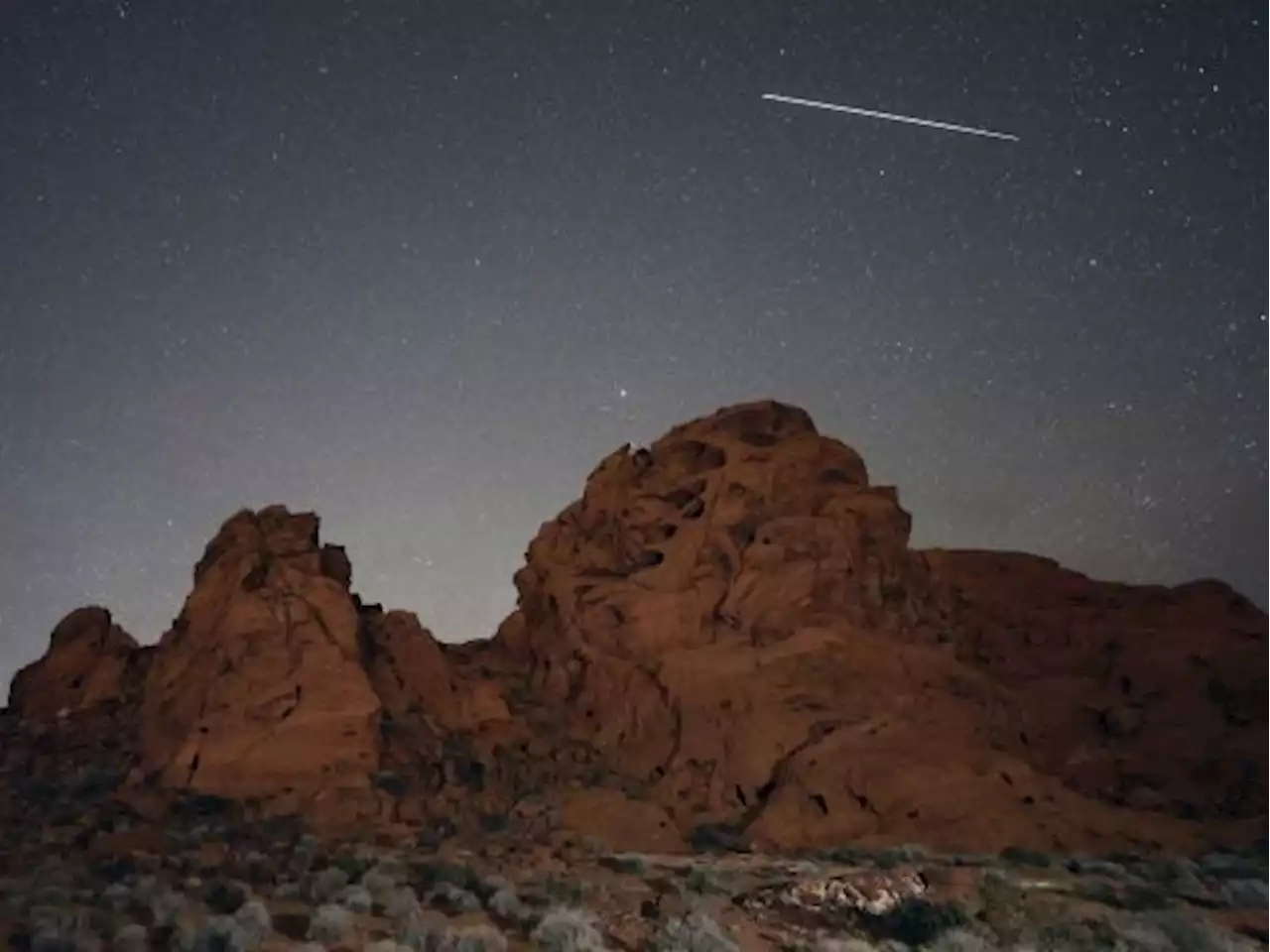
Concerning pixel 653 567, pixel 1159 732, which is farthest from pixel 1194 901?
pixel 653 567

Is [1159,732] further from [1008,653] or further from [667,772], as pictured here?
[667,772]

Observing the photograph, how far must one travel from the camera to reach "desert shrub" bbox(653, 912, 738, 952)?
13.8 m

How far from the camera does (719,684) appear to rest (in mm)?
27969

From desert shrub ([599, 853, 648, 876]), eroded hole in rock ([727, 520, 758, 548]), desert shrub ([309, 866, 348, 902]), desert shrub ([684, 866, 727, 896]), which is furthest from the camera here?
eroded hole in rock ([727, 520, 758, 548])

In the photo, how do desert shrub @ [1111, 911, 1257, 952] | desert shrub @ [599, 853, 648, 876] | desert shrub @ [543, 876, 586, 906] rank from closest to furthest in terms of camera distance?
1. desert shrub @ [1111, 911, 1257, 952]
2. desert shrub @ [543, 876, 586, 906]
3. desert shrub @ [599, 853, 648, 876]

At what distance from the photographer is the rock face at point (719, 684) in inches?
976

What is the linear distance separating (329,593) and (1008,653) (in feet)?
66.8

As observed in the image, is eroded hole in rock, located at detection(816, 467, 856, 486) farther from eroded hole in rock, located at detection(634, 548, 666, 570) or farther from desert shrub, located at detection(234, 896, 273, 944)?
desert shrub, located at detection(234, 896, 273, 944)

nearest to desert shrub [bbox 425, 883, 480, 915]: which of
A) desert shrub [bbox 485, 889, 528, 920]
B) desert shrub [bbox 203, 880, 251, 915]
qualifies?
desert shrub [bbox 485, 889, 528, 920]

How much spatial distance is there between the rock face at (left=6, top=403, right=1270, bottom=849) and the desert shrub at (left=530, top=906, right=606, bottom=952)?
9.22m

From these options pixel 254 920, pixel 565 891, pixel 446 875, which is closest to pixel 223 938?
pixel 254 920

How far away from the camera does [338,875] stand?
1767 cm

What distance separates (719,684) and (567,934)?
14.1 metres

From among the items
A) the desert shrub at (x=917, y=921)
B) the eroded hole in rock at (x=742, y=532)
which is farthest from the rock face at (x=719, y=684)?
the desert shrub at (x=917, y=921)
